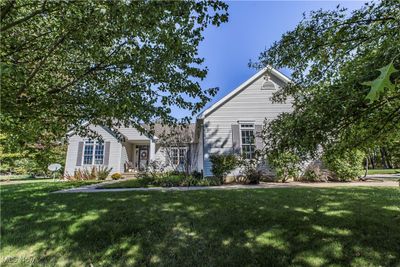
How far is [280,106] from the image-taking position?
12094mm

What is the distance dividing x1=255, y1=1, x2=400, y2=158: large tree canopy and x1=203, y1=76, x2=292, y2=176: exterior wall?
24.7 ft

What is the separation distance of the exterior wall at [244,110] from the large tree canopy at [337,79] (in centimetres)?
752

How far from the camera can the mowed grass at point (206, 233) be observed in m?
3.16

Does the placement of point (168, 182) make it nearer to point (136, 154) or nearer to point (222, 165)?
point (222, 165)

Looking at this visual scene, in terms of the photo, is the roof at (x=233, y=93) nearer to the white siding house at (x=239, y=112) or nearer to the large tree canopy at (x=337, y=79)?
the white siding house at (x=239, y=112)

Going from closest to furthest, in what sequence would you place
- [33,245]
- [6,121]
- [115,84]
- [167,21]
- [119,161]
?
[6,121] < [167,21] < [33,245] < [115,84] < [119,161]

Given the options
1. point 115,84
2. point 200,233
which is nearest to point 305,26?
point 115,84

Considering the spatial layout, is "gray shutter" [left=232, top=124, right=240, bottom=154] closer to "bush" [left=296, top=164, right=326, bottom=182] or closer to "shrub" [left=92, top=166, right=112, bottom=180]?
"bush" [left=296, top=164, right=326, bottom=182]

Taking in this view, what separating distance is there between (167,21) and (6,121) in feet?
8.09

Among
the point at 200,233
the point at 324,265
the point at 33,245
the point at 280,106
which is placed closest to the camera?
the point at 324,265

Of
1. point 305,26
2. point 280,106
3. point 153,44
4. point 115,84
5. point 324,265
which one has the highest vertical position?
point 280,106

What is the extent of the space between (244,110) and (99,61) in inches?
362

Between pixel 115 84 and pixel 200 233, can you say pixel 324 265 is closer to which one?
pixel 200 233

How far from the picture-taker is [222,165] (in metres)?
11.0
